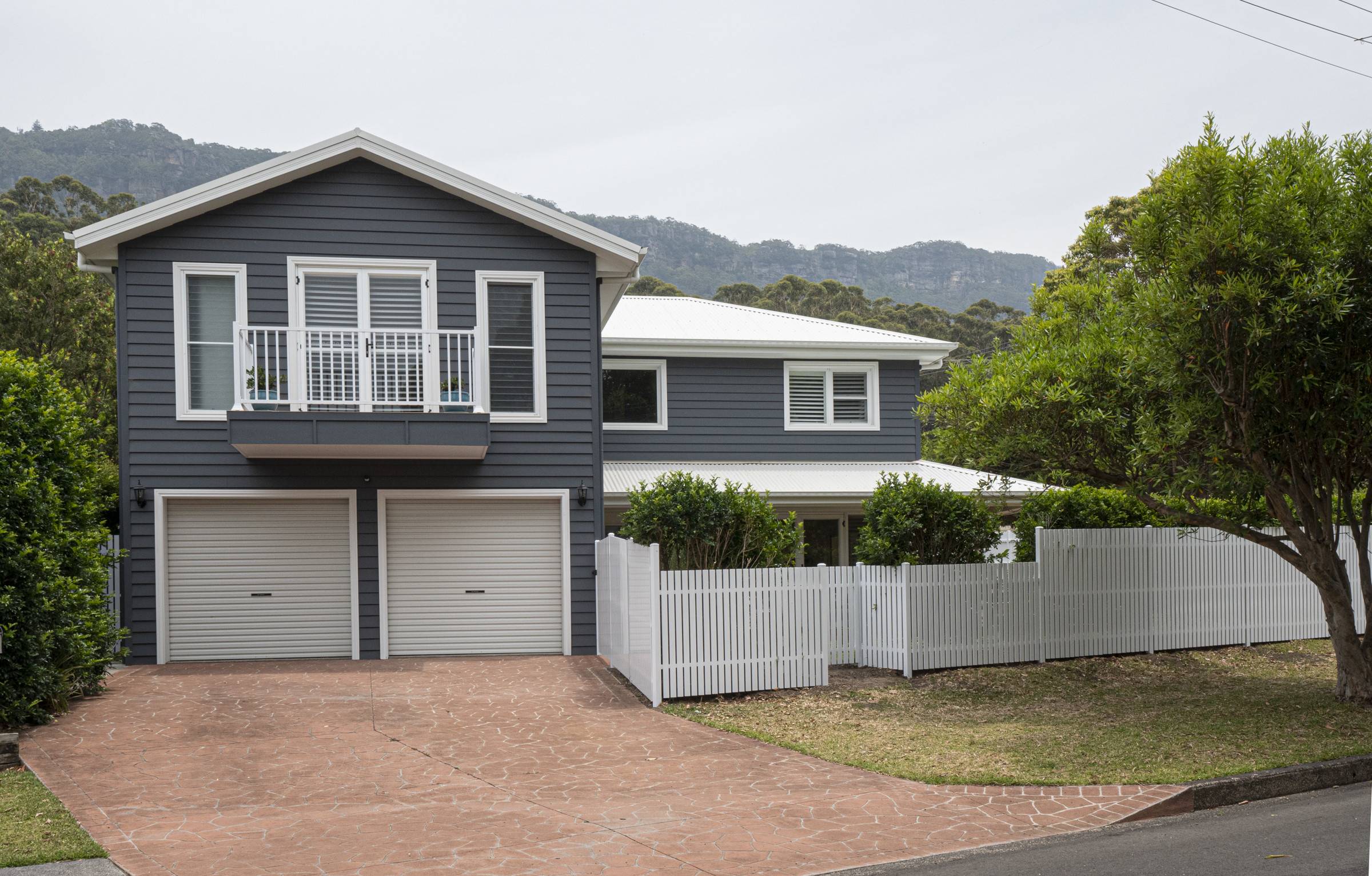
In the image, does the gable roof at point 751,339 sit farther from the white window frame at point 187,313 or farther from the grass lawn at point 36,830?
the grass lawn at point 36,830

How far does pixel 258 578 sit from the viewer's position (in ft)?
51.6

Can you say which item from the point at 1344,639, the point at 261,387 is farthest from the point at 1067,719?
the point at 261,387

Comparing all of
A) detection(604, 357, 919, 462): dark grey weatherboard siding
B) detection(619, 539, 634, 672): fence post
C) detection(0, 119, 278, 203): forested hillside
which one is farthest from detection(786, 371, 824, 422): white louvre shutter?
detection(0, 119, 278, 203): forested hillside

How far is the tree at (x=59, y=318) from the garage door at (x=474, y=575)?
1014 cm

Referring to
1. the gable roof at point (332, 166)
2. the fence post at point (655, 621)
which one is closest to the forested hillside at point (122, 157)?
the gable roof at point (332, 166)

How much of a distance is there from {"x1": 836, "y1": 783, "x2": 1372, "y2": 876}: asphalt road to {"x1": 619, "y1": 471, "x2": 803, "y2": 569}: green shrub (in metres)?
6.33

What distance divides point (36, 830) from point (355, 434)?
25.9ft

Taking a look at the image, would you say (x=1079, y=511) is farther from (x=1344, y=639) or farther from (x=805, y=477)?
(x=1344, y=639)

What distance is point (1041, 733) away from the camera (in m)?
10.6

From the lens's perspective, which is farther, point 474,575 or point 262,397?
point 474,575

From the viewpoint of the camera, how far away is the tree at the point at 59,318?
23.3 meters

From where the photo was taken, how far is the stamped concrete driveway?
6957mm

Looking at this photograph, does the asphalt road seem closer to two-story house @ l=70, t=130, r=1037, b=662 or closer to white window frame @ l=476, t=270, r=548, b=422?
two-story house @ l=70, t=130, r=1037, b=662

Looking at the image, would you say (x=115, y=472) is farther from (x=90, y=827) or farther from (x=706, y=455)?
(x=90, y=827)
